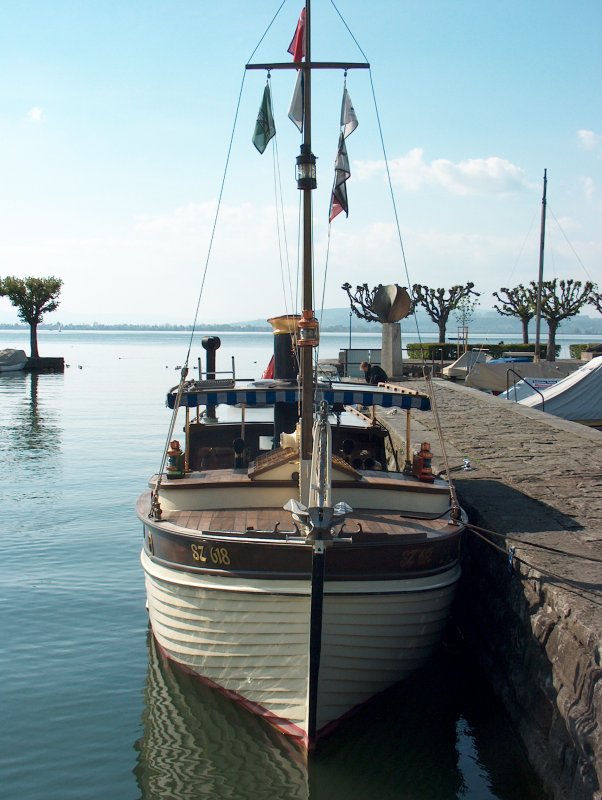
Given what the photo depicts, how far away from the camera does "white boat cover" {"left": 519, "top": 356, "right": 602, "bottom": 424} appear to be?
25.2 m

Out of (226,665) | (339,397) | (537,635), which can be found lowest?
(226,665)

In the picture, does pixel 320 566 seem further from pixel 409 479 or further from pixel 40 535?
pixel 40 535

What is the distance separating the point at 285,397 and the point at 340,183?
9.03 feet

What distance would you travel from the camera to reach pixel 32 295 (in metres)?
72.4

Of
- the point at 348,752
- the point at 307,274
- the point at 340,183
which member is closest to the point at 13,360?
the point at 340,183

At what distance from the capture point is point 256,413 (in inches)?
1225

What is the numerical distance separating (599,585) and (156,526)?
Result: 4.58 m

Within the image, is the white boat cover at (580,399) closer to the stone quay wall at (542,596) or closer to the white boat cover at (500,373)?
the stone quay wall at (542,596)

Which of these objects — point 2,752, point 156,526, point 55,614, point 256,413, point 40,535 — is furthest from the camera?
point 256,413

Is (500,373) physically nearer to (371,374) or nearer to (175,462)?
(371,374)

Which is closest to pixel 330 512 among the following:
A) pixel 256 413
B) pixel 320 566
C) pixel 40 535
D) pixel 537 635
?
pixel 320 566

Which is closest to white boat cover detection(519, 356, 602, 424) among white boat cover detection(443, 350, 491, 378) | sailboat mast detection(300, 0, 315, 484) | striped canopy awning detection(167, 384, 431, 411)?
white boat cover detection(443, 350, 491, 378)

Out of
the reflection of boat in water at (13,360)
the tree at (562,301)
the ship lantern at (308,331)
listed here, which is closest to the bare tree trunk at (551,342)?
the tree at (562,301)

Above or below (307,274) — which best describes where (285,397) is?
below
